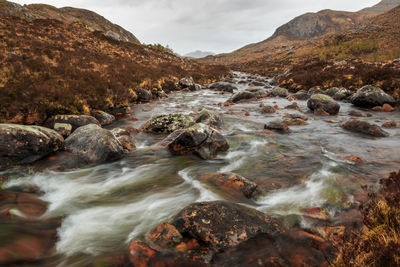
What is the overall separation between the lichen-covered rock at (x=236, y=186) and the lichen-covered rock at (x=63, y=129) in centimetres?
614

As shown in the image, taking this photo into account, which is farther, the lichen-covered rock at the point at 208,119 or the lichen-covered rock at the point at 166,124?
the lichen-covered rock at the point at 208,119

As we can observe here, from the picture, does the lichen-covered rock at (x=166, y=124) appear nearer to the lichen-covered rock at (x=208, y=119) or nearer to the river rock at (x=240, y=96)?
the lichen-covered rock at (x=208, y=119)

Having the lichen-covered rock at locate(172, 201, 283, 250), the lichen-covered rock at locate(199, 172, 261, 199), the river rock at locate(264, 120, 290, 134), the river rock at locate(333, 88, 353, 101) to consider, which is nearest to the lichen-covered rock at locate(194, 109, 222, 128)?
the river rock at locate(264, 120, 290, 134)

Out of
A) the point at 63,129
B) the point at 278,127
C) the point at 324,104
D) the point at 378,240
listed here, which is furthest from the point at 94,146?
the point at 324,104

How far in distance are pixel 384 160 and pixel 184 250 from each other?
692 cm

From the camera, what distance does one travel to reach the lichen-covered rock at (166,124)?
945cm

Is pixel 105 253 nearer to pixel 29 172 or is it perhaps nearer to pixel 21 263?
pixel 21 263

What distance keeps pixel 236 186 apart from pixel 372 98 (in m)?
14.1

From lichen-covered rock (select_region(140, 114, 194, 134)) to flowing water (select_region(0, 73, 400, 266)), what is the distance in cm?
63

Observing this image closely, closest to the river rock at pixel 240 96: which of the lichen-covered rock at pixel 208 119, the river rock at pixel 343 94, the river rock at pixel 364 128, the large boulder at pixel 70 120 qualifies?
the river rock at pixel 343 94

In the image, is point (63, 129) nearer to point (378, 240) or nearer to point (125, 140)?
point (125, 140)

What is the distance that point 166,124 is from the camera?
9.58 m

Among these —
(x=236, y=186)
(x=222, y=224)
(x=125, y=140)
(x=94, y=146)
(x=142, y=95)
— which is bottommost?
(x=236, y=186)

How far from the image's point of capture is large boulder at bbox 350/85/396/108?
13.6 meters
